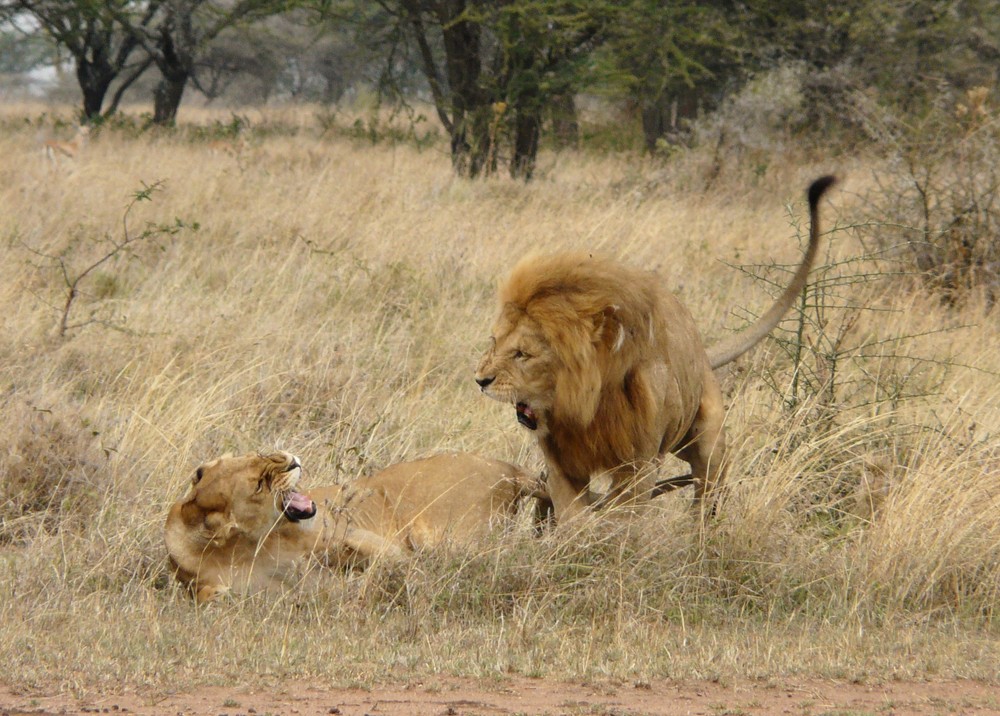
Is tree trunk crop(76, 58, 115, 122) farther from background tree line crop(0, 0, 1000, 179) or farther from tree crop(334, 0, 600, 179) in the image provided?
tree crop(334, 0, 600, 179)

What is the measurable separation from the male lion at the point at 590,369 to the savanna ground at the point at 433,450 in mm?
277

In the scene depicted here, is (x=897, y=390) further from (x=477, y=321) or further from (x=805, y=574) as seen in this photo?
(x=477, y=321)

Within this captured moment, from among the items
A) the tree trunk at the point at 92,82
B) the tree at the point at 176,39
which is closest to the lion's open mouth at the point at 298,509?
the tree at the point at 176,39

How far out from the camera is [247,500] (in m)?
4.61

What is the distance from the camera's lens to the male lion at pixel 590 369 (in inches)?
175

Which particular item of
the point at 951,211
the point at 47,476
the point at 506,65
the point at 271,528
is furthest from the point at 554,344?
the point at 506,65

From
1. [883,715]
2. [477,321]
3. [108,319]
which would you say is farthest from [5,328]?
[883,715]

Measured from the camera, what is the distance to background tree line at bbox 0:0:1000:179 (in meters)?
15.6

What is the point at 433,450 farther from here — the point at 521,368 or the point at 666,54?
the point at 666,54

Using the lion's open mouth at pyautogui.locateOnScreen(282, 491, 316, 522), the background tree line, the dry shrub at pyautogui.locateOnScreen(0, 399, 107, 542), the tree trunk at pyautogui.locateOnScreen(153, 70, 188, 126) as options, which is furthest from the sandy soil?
the tree trunk at pyautogui.locateOnScreen(153, 70, 188, 126)

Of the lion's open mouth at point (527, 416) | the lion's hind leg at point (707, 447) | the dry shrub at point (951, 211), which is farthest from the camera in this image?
the dry shrub at point (951, 211)

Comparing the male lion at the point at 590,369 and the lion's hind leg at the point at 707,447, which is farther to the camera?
the lion's hind leg at the point at 707,447

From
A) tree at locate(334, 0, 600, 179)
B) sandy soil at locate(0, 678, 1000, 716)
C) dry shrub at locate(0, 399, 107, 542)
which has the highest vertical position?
tree at locate(334, 0, 600, 179)

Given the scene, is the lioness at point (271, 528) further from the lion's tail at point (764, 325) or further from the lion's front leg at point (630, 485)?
the lion's tail at point (764, 325)
